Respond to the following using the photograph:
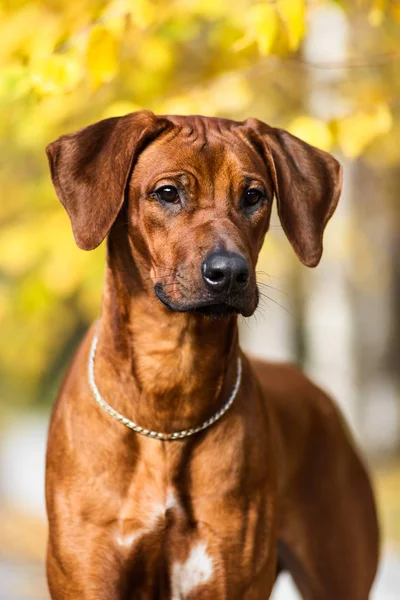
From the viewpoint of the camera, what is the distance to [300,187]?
419 centimetres

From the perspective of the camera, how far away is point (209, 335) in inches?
157

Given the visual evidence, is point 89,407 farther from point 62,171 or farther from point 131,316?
point 62,171

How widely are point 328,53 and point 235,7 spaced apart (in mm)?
3027

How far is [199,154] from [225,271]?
0.53 m

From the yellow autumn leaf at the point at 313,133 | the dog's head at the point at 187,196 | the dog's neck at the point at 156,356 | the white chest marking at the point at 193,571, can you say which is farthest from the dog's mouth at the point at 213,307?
the yellow autumn leaf at the point at 313,133

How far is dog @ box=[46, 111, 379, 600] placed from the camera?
379cm

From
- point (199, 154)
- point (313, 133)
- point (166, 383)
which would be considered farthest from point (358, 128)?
point (166, 383)

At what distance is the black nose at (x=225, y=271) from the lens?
3.49 m

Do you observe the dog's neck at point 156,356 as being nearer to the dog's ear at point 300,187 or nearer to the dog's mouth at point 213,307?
the dog's mouth at point 213,307

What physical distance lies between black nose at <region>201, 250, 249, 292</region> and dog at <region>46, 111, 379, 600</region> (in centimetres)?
7

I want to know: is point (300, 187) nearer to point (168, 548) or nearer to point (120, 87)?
point (168, 548)

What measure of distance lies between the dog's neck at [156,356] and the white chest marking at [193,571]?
16.5 inches

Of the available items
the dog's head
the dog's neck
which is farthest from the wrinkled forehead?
the dog's neck

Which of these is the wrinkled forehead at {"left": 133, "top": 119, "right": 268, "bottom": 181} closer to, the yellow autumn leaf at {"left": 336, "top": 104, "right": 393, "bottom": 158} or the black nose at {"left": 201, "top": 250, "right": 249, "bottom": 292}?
the black nose at {"left": 201, "top": 250, "right": 249, "bottom": 292}
